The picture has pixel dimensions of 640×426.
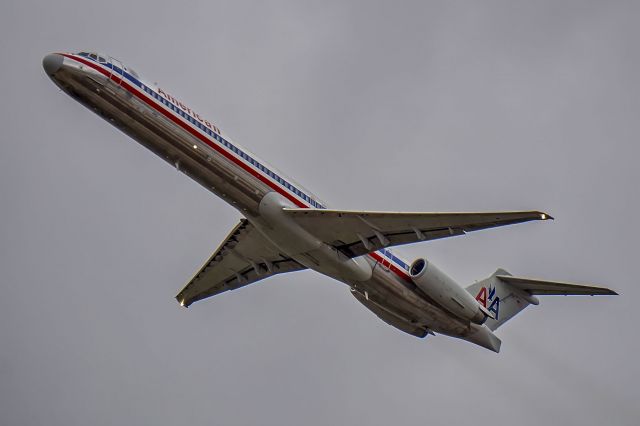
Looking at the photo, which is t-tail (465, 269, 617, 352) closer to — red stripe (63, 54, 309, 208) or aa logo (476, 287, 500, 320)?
aa logo (476, 287, 500, 320)

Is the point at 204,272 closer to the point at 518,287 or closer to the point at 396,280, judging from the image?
the point at 396,280

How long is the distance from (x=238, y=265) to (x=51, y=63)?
11.0 m

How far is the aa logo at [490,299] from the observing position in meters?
34.1

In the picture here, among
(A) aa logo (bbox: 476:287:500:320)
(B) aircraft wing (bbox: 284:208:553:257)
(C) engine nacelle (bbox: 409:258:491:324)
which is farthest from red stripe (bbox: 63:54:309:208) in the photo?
(A) aa logo (bbox: 476:287:500:320)

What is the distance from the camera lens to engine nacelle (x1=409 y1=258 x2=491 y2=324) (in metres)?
29.8

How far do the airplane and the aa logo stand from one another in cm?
87

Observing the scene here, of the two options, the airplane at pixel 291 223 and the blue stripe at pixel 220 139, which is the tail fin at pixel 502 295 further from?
the blue stripe at pixel 220 139

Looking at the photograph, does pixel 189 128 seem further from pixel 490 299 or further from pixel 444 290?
pixel 490 299

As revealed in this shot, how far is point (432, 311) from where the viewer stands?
101 ft

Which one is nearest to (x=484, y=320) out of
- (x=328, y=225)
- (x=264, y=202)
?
(x=328, y=225)

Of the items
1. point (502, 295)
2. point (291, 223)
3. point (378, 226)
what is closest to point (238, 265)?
point (291, 223)

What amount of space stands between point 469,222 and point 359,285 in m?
5.12

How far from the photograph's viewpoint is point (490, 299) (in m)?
34.2

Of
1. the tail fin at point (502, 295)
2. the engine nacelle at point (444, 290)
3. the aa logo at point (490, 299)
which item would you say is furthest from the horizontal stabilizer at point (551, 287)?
the engine nacelle at point (444, 290)
